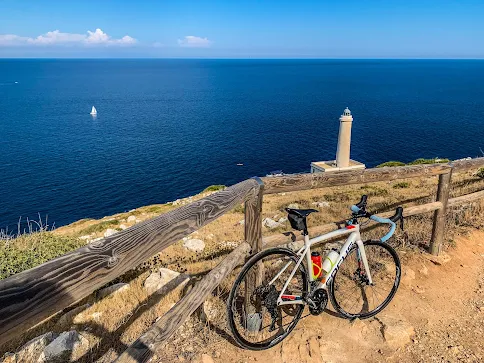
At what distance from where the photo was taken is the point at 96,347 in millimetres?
4246

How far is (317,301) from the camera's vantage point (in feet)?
13.8

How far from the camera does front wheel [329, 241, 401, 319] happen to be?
472 cm

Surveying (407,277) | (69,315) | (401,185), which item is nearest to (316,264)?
(407,277)

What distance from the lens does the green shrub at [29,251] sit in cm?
676

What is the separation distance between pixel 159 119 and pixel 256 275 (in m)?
79.9

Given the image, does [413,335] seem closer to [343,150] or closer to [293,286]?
[293,286]

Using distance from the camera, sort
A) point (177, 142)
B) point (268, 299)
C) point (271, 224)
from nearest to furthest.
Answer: point (268, 299) → point (271, 224) → point (177, 142)

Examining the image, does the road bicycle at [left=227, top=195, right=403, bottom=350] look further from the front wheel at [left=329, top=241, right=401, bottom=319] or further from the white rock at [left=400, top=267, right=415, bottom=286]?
the white rock at [left=400, top=267, right=415, bottom=286]

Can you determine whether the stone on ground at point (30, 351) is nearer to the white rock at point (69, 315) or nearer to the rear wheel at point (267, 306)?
the white rock at point (69, 315)

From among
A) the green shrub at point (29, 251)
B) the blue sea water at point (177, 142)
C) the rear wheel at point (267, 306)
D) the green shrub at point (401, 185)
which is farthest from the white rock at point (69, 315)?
the blue sea water at point (177, 142)

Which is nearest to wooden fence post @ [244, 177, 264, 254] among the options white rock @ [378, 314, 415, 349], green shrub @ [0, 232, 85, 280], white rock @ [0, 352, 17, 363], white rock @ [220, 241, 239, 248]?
white rock @ [378, 314, 415, 349]

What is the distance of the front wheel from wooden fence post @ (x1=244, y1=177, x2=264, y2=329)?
0.92 meters

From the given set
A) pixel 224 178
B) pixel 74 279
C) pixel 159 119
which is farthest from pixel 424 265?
pixel 159 119

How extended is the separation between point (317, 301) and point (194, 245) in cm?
569
